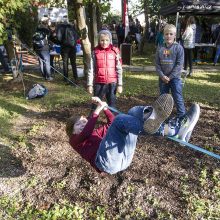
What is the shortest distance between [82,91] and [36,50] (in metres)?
2.25

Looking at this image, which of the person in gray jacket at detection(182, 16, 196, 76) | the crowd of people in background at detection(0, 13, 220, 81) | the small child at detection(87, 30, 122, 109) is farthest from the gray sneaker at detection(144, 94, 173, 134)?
the person in gray jacket at detection(182, 16, 196, 76)

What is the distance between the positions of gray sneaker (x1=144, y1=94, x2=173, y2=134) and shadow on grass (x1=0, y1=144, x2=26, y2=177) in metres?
2.24

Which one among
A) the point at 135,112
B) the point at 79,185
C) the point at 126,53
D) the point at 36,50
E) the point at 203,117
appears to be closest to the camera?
the point at 135,112

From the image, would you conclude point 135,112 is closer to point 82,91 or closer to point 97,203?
point 97,203

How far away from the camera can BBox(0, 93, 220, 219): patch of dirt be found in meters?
3.58

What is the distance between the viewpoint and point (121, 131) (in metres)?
3.01

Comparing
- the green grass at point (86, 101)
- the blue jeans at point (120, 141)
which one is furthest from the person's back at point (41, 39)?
the blue jeans at point (120, 141)

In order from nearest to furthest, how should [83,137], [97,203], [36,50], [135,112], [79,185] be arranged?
[135,112], [83,137], [97,203], [79,185], [36,50]

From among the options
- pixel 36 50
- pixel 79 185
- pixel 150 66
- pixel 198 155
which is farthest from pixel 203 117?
pixel 150 66

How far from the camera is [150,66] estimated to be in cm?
1257

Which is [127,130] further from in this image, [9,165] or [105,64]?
[9,165]

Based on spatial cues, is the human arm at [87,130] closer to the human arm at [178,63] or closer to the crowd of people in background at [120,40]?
the human arm at [178,63]

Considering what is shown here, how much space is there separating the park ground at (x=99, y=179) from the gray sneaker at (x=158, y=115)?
→ 1077mm

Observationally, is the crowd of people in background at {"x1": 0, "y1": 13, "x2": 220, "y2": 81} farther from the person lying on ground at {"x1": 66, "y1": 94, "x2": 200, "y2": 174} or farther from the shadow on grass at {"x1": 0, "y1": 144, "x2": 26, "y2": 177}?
the person lying on ground at {"x1": 66, "y1": 94, "x2": 200, "y2": 174}
